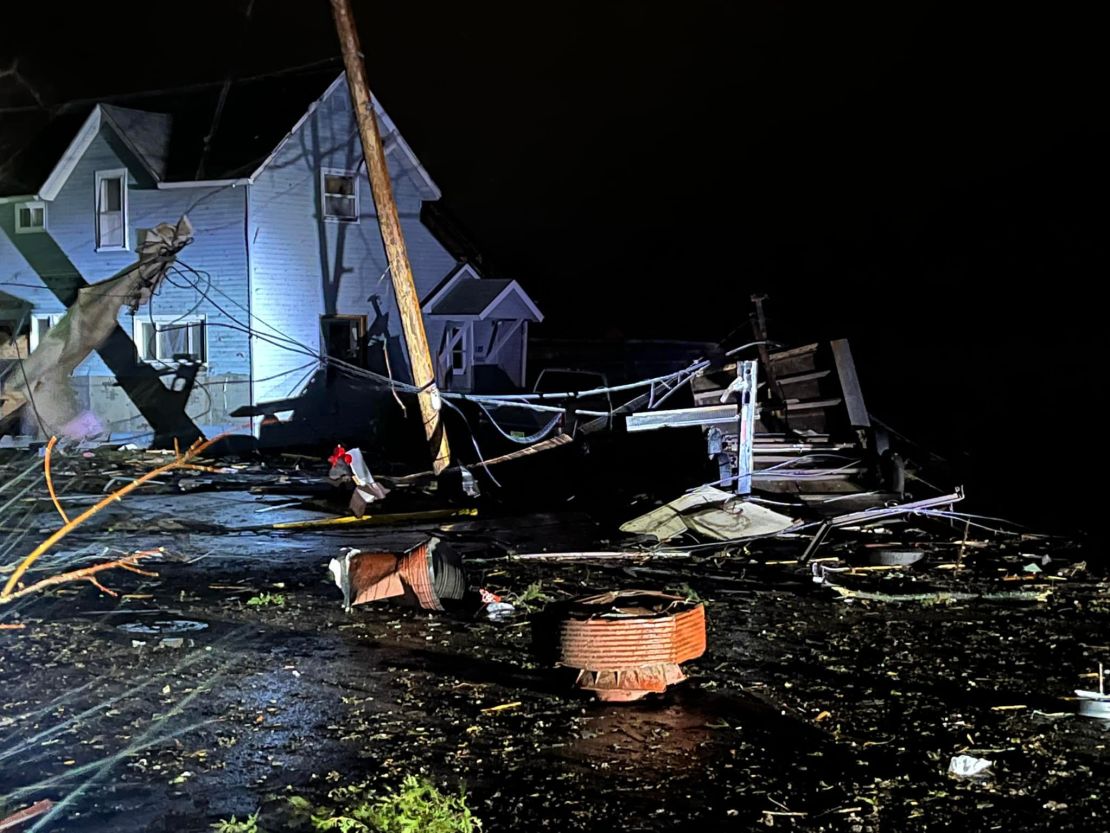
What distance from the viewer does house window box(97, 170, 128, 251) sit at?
28000mm

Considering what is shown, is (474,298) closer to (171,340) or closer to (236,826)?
(171,340)

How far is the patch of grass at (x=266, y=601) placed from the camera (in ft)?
35.6

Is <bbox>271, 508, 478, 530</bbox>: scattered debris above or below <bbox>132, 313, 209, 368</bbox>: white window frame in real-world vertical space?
below

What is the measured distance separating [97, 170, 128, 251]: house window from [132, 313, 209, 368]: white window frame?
6.33ft

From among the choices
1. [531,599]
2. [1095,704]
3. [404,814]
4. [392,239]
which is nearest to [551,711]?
[404,814]

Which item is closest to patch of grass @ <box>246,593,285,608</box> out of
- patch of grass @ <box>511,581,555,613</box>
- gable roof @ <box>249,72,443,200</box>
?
patch of grass @ <box>511,581,555,613</box>

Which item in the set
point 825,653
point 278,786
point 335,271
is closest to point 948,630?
point 825,653

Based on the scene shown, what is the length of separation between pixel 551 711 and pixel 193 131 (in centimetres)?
2385

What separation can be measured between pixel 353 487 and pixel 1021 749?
1151cm

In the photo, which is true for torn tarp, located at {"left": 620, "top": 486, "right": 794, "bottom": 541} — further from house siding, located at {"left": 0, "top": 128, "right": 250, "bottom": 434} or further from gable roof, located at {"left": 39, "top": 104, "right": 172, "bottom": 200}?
gable roof, located at {"left": 39, "top": 104, "right": 172, "bottom": 200}

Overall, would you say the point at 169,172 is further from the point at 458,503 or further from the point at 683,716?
the point at 683,716

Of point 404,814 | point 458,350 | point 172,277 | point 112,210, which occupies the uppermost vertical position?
point 112,210

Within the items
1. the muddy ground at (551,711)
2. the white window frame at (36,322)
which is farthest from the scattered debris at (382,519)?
the white window frame at (36,322)

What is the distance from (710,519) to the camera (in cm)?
1433
